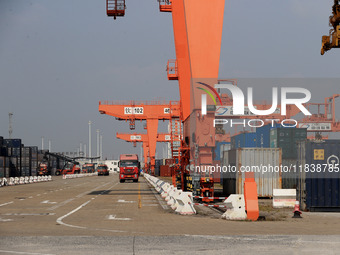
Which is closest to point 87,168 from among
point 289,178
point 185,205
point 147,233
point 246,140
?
point 246,140

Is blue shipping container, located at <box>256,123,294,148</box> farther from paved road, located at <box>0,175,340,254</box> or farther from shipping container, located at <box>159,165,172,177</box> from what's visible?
shipping container, located at <box>159,165,172,177</box>

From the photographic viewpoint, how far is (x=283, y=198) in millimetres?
26922

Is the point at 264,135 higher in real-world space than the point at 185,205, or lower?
higher

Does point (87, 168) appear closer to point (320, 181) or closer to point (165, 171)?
point (165, 171)

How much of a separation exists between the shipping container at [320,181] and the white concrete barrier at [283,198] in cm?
230

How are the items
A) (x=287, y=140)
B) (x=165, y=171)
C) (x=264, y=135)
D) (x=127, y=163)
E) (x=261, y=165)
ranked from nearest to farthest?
(x=261, y=165), (x=287, y=140), (x=264, y=135), (x=127, y=163), (x=165, y=171)

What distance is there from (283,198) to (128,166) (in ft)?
142

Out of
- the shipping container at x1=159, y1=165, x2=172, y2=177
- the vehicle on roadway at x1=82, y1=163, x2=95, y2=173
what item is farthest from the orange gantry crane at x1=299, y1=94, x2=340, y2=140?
the vehicle on roadway at x1=82, y1=163, x2=95, y2=173

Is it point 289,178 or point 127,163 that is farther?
point 127,163

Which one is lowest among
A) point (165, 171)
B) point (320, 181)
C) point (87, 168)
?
point (87, 168)

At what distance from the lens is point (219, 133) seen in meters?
91.1

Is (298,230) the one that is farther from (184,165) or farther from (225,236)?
(184,165)

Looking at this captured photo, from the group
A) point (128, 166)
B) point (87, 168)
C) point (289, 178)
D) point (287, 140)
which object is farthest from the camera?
point (87, 168)

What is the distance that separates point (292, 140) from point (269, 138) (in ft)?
16.4
